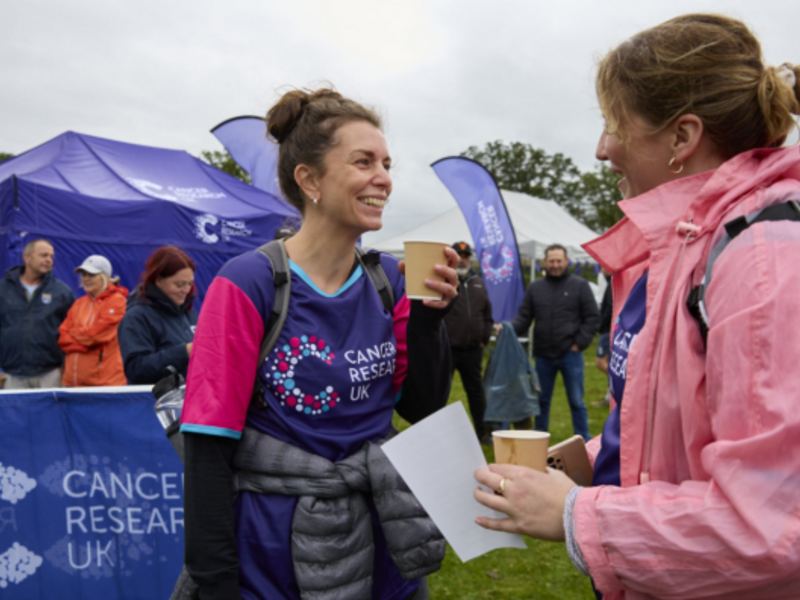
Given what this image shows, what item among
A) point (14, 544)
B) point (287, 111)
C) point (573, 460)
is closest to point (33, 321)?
point (14, 544)

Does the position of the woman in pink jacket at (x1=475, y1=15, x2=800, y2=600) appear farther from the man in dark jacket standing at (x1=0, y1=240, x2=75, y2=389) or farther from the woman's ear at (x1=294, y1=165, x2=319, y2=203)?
the man in dark jacket standing at (x1=0, y1=240, x2=75, y2=389)

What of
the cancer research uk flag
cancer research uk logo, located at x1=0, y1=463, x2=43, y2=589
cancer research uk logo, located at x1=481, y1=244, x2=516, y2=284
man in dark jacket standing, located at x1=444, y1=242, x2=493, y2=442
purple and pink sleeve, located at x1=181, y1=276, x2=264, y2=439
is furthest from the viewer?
cancer research uk logo, located at x1=481, y1=244, x2=516, y2=284

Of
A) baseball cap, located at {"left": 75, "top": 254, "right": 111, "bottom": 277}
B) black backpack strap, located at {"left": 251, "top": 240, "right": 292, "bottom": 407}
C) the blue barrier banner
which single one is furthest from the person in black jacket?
black backpack strap, located at {"left": 251, "top": 240, "right": 292, "bottom": 407}

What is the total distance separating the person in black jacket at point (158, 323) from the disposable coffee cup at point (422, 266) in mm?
2548

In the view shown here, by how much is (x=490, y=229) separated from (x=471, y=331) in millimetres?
3176

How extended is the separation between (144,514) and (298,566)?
6.86 feet

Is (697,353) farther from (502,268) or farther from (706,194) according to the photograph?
(502,268)

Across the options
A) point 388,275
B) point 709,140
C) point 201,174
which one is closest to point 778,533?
point 709,140

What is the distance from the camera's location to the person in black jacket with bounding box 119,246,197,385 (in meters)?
3.90

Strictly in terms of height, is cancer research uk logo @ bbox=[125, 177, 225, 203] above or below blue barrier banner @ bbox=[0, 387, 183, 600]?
above

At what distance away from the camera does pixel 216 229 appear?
10203mm

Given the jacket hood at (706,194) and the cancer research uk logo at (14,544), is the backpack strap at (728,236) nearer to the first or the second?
the jacket hood at (706,194)

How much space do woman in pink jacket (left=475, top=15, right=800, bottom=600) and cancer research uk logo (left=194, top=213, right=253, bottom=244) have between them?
9462mm

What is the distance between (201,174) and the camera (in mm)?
11750
